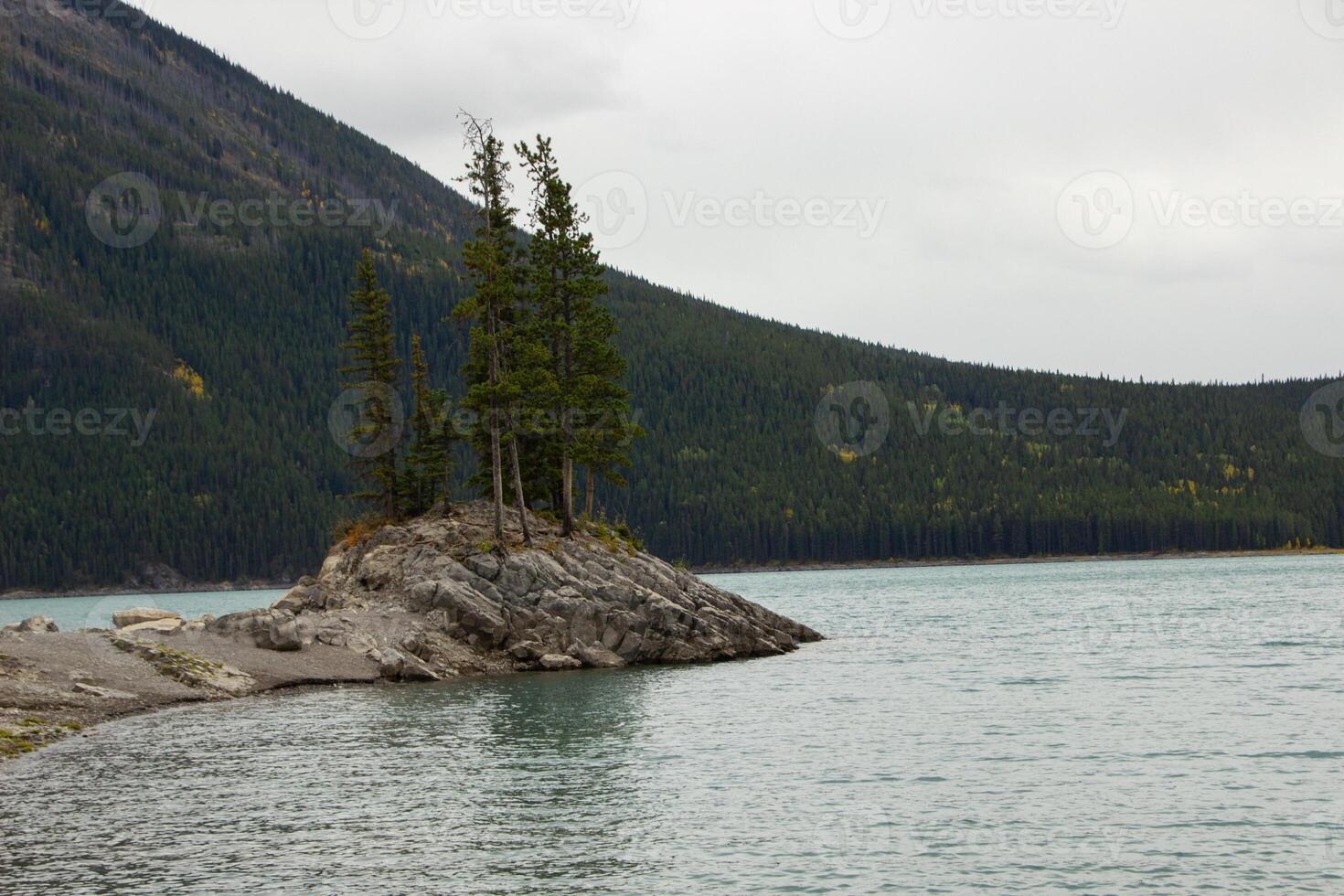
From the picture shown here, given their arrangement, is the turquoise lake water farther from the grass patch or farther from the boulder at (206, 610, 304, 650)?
the boulder at (206, 610, 304, 650)

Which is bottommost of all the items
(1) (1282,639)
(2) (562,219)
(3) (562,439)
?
(1) (1282,639)

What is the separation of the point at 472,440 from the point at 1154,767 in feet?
146

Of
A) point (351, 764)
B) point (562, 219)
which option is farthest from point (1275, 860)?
point (562, 219)

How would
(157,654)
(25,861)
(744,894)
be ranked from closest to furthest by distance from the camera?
(744,894) → (25,861) → (157,654)

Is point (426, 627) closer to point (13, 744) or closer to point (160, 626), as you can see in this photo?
point (160, 626)

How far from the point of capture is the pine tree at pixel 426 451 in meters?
72.6

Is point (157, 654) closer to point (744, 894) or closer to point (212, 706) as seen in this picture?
point (212, 706)

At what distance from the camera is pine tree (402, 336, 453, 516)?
72562 mm

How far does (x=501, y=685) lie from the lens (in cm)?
5447

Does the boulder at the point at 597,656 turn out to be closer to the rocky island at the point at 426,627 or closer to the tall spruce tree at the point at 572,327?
the rocky island at the point at 426,627

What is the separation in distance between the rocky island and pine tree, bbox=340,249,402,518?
158 inches

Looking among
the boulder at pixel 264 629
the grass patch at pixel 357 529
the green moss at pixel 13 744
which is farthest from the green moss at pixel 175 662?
the grass patch at pixel 357 529

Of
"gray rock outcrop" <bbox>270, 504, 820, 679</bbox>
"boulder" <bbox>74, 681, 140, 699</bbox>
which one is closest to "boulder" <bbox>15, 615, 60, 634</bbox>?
"gray rock outcrop" <bbox>270, 504, 820, 679</bbox>

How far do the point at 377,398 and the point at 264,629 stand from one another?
66.2 feet
